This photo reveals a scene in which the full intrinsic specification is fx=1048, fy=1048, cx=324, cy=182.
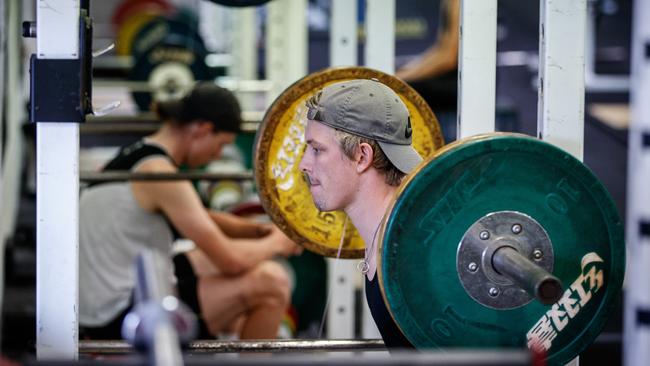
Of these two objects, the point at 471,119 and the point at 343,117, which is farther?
the point at 471,119

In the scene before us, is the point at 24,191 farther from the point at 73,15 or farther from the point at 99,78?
the point at 73,15

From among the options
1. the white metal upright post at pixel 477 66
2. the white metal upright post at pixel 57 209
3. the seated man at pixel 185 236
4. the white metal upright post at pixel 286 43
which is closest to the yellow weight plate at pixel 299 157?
the white metal upright post at pixel 477 66

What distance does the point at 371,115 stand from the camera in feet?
6.14

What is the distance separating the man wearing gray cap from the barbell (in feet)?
0.55

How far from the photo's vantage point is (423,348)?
1677 mm

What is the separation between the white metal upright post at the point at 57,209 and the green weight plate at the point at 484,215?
60 centimetres

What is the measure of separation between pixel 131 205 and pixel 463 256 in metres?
1.73

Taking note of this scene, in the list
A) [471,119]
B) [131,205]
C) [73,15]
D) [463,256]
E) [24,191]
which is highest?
[73,15]

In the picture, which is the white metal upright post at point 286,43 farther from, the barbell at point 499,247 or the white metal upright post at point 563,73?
the barbell at point 499,247

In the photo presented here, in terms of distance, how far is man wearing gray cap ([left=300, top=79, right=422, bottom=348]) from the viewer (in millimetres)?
1873

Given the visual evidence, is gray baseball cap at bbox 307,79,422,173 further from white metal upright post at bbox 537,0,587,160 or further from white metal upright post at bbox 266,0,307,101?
white metal upright post at bbox 266,0,307,101

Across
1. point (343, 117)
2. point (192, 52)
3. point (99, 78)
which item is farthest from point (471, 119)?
point (99, 78)

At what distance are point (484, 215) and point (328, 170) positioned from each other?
358mm

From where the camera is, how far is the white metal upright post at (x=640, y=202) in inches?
122
